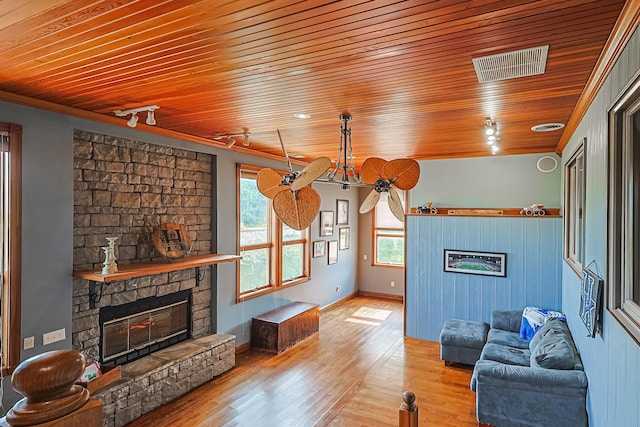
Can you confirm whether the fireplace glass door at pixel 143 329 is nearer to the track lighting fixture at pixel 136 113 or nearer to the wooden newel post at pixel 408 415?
the track lighting fixture at pixel 136 113

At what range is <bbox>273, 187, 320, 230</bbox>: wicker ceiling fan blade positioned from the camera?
104 inches

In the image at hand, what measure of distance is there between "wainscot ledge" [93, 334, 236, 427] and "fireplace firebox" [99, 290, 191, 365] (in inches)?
5.6

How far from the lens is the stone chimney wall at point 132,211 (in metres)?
3.62

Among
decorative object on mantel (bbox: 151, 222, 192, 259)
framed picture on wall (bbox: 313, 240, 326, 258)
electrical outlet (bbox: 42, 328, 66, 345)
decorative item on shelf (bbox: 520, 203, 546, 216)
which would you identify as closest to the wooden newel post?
electrical outlet (bbox: 42, 328, 66, 345)

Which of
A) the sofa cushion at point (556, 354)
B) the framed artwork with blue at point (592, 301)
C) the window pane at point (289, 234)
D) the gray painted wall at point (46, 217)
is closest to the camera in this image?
the framed artwork with blue at point (592, 301)

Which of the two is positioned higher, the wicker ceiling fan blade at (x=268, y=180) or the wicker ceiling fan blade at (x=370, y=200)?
the wicker ceiling fan blade at (x=268, y=180)

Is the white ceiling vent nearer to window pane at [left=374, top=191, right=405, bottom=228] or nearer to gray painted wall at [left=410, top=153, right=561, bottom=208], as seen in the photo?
gray painted wall at [left=410, top=153, right=561, bottom=208]

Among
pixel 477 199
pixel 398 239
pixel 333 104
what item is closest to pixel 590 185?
pixel 333 104

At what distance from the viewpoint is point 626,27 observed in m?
1.77

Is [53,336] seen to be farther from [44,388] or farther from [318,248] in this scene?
[318,248]

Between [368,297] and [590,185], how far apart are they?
21.3ft

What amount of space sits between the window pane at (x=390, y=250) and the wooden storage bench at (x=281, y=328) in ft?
10.5

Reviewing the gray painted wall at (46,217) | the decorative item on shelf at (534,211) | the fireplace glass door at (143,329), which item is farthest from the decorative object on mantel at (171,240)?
the decorative item on shelf at (534,211)

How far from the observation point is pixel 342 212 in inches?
328
